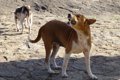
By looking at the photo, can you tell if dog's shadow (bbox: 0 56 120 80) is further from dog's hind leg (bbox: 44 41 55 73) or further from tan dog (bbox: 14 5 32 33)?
tan dog (bbox: 14 5 32 33)

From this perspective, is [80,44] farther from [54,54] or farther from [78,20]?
[54,54]

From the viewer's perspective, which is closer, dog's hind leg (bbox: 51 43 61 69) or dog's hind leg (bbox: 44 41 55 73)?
dog's hind leg (bbox: 44 41 55 73)

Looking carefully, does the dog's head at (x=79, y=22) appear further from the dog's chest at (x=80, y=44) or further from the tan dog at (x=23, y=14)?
the tan dog at (x=23, y=14)

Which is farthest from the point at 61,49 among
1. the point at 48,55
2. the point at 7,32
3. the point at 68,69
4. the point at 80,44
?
the point at 80,44

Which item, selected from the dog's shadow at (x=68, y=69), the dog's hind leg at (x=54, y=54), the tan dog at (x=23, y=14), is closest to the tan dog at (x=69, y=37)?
the dog's hind leg at (x=54, y=54)

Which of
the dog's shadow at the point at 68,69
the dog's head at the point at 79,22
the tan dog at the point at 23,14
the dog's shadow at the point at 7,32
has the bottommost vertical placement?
the dog's shadow at the point at 68,69

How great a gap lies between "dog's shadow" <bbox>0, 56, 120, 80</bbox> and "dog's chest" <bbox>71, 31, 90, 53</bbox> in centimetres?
67

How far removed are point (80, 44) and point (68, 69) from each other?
3.60ft

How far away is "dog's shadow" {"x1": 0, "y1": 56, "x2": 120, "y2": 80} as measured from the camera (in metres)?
8.52

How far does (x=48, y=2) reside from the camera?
1477 centimetres

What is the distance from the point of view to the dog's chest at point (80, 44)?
313 inches

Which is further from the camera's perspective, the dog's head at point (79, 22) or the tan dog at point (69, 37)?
the tan dog at point (69, 37)

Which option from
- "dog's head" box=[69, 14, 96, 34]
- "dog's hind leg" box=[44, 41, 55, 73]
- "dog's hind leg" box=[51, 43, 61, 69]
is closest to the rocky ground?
"dog's hind leg" box=[44, 41, 55, 73]

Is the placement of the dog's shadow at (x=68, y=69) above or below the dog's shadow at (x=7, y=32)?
below
